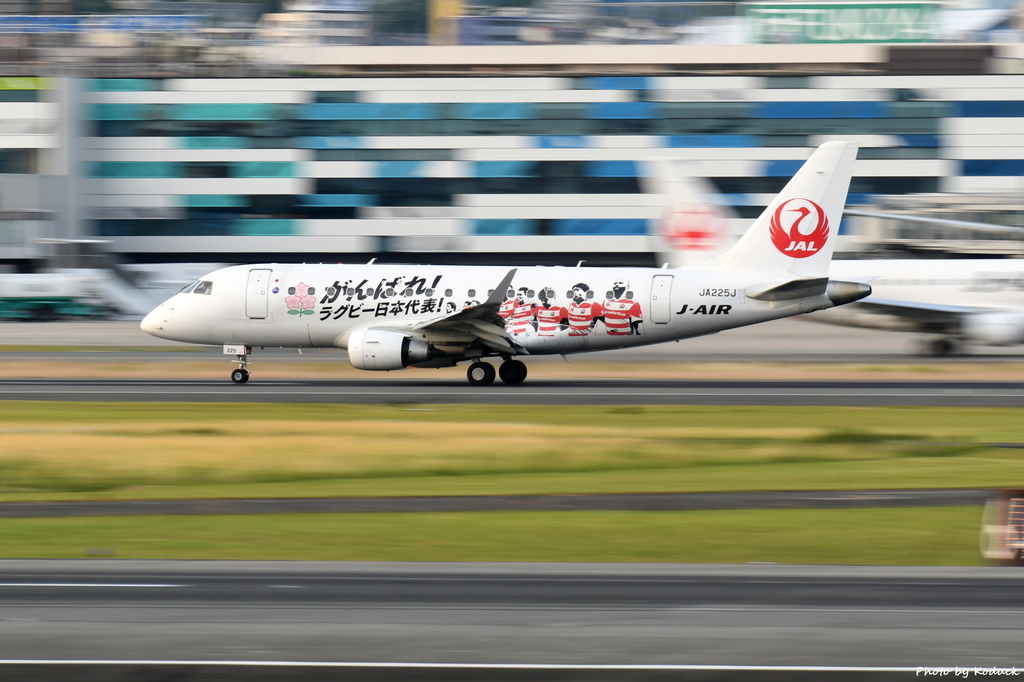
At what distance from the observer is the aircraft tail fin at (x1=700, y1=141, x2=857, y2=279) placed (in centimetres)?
3856

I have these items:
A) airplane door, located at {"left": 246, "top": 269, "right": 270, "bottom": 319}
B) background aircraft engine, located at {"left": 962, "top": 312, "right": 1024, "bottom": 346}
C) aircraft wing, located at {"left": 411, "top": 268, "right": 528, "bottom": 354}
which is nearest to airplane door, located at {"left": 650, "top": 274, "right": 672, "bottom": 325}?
aircraft wing, located at {"left": 411, "top": 268, "right": 528, "bottom": 354}

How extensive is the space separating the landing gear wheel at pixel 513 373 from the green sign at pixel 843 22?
2874 inches

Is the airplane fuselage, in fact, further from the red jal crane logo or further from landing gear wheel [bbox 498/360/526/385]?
the red jal crane logo

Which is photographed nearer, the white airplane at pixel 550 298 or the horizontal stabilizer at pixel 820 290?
the horizontal stabilizer at pixel 820 290

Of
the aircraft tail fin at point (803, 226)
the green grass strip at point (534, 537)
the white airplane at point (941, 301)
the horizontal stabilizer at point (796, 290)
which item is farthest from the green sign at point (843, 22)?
the green grass strip at point (534, 537)

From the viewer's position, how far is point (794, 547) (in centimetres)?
1557

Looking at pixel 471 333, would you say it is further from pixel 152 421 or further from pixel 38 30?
pixel 38 30

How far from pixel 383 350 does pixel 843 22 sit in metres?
78.5

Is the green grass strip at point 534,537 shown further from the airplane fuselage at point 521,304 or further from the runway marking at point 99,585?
the airplane fuselage at point 521,304

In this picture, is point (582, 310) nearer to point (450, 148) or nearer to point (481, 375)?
point (481, 375)

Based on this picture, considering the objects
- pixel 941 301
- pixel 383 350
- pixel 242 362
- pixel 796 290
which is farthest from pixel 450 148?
pixel 796 290

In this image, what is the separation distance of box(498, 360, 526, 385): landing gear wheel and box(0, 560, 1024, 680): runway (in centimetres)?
2481

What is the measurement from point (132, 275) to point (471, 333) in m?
50.7

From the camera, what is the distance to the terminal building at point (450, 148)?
92.0 metres
